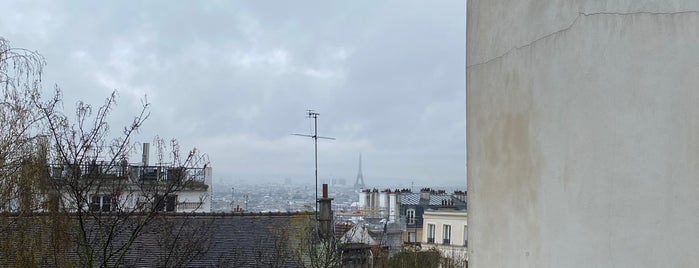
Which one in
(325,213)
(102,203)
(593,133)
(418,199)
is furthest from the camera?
(418,199)

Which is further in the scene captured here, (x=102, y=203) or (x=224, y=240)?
(x=224, y=240)

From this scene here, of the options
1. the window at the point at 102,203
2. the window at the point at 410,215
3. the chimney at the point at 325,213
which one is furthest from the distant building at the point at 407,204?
the window at the point at 102,203

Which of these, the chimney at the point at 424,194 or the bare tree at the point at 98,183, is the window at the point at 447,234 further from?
the bare tree at the point at 98,183

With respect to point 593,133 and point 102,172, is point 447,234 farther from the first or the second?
point 593,133

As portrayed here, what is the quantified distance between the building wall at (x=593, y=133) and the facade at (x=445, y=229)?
32407mm

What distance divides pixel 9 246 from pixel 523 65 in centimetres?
732

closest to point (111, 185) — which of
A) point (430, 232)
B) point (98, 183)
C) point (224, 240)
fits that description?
point (98, 183)

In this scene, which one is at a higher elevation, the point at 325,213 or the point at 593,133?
the point at 593,133

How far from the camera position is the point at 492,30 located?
7.63ft

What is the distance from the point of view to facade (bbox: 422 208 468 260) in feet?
114

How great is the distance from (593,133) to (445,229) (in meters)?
35.4

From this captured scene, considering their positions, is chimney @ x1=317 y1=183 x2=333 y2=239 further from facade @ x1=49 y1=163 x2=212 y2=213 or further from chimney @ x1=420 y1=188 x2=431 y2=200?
chimney @ x1=420 y1=188 x2=431 y2=200

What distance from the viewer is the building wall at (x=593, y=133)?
1684mm

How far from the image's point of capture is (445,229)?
36375 millimetres
